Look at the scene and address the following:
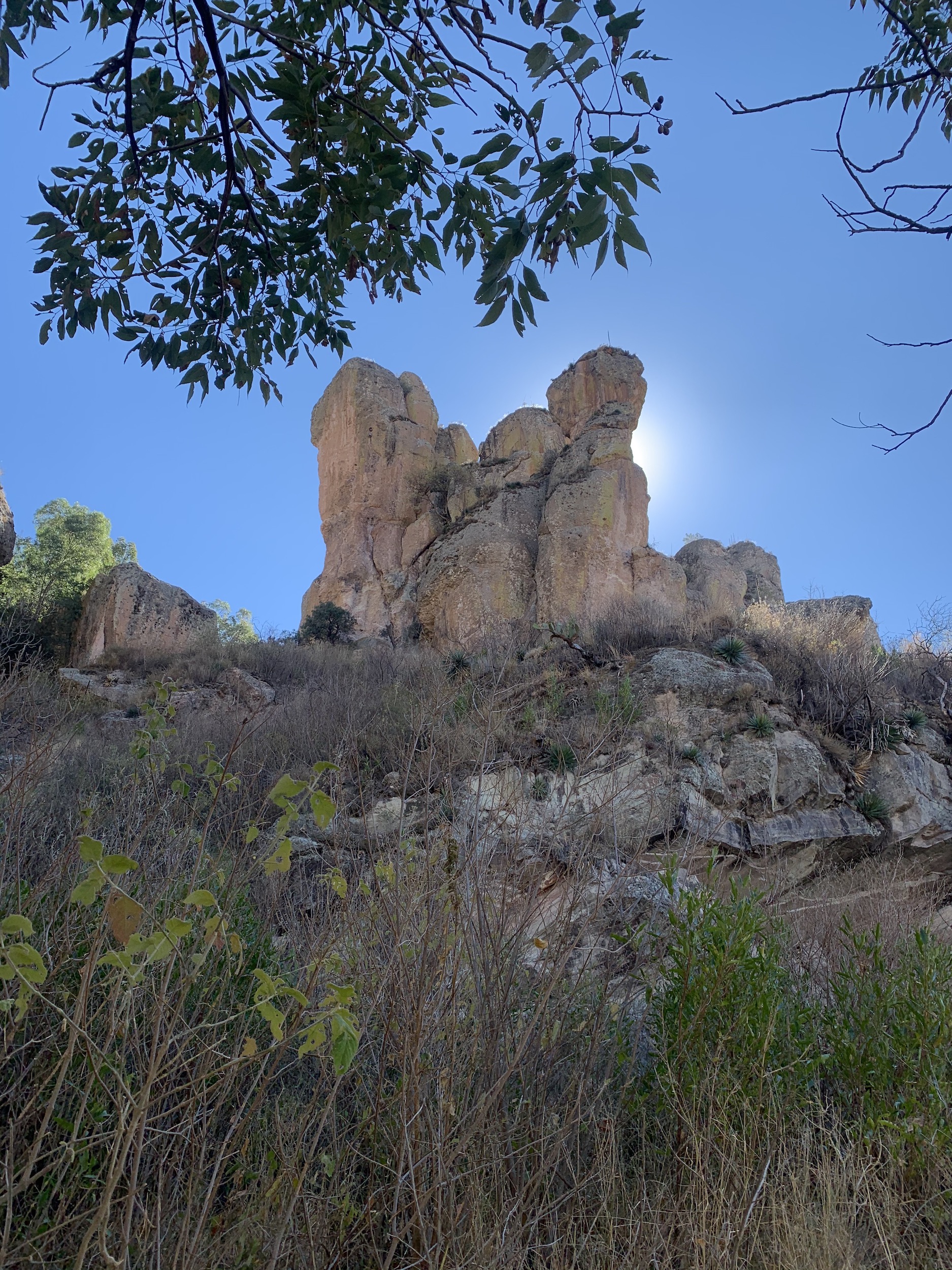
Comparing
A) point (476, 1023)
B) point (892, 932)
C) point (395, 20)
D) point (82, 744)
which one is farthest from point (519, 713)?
point (395, 20)

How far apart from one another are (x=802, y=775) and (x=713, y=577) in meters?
16.4

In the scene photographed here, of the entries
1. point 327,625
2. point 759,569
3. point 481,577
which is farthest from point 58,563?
point 759,569

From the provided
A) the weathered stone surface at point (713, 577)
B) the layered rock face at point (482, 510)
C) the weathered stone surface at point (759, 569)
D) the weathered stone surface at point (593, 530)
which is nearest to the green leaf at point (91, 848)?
the layered rock face at point (482, 510)

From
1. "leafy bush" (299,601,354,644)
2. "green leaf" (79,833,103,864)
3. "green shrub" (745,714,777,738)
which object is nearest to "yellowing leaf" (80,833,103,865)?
"green leaf" (79,833,103,864)

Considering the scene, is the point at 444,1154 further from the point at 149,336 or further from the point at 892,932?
the point at 892,932

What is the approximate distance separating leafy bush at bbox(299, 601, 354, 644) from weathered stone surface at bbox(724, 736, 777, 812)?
1263cm

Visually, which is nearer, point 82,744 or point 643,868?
point 643,868

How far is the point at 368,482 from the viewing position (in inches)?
913

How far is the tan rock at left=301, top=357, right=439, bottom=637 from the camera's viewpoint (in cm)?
2189

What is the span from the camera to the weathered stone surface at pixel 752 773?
764 centimetres

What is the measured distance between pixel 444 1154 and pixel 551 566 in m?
16.5

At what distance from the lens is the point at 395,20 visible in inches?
107

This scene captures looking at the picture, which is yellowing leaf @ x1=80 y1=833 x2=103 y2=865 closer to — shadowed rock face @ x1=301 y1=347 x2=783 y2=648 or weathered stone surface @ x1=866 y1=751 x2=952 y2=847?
weathered stone surface @ x1=866 y1=751 x2=952 y2=847

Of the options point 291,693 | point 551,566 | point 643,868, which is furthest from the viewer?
point 551,566
